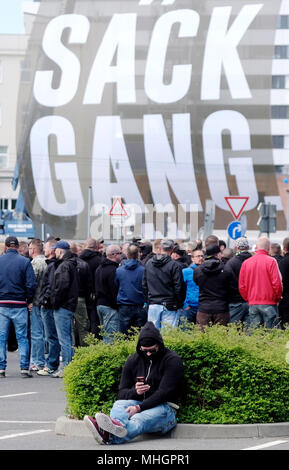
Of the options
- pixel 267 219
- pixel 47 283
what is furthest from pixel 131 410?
pixel 267 219

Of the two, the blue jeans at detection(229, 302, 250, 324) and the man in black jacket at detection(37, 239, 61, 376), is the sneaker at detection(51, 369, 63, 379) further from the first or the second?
the blue jeans at detection(229, 302, 250, 324)

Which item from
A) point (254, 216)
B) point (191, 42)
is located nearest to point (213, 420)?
point (254, 216)

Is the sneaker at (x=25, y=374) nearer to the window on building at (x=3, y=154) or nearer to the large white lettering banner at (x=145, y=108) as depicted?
the large white lettering banner at (x=145, y=108)

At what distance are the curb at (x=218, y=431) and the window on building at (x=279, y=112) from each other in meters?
38.7

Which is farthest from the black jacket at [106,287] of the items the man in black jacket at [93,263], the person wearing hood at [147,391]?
the person wearing hood at [147,391]

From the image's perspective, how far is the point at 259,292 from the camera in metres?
14.0

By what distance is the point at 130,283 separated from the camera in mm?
15211

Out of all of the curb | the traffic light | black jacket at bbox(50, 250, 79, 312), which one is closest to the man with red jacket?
black jacket at bbox(50, 250, 79, 312)

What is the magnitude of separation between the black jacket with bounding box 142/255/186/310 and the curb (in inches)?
204

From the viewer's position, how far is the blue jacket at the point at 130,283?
15.2m

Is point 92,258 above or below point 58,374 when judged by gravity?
above

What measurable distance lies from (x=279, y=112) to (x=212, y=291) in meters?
34.1

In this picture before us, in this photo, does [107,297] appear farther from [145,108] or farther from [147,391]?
[145,108]
